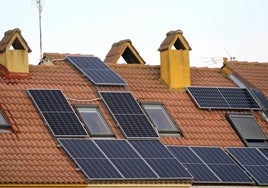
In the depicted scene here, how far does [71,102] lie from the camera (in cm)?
6412

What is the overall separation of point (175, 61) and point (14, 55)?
27.5 ft

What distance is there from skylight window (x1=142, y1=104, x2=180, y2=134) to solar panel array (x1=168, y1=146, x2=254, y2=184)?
1311mm

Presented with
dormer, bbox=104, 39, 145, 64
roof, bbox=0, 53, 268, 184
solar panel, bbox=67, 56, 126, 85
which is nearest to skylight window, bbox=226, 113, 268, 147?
roof, bbox=0, 53, 268, 184

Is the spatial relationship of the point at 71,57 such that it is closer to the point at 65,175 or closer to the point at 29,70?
the point at 29,70

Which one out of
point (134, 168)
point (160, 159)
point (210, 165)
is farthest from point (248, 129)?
point (134, 168)

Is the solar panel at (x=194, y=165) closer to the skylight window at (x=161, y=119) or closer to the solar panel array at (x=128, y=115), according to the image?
the solar panel array at (x=128, y=115)

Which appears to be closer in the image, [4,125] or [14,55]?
[4,125]

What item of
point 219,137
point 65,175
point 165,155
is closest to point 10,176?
point 65,175

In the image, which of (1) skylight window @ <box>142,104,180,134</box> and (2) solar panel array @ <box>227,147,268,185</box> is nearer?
(2) solar panel array @ <box>227,147,268,185</box>

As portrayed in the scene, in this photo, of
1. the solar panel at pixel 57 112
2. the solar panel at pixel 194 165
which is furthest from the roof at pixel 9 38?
the solar panel at pixel 194 165

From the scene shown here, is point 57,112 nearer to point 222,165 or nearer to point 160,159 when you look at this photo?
point 160,159

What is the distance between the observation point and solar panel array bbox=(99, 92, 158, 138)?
63.6m

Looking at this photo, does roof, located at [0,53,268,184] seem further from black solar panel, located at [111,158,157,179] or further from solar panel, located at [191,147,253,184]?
black solar panel, located at [111,158,157,179]

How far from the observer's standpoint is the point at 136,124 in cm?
6406
